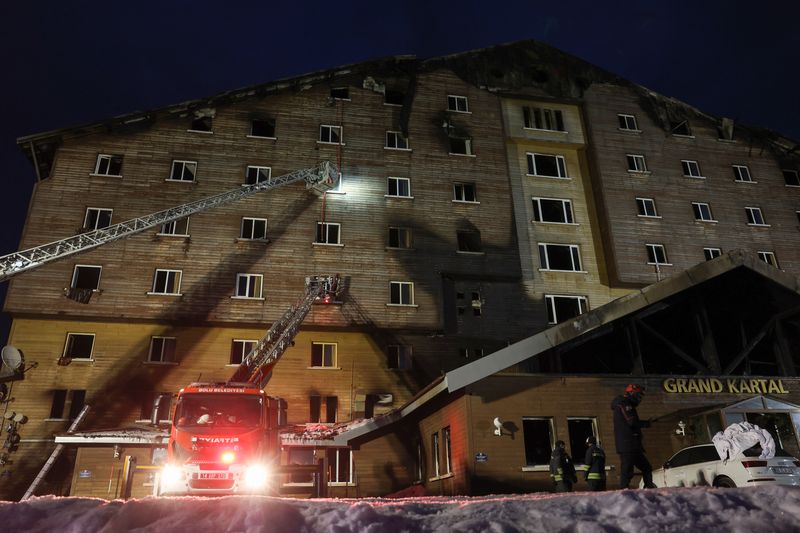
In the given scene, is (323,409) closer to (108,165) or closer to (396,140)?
(396,140)

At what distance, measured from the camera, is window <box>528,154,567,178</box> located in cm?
3812

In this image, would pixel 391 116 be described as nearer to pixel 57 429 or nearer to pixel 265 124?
pixel 265 124

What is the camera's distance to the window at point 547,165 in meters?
38.1

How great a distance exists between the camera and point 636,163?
126 ft

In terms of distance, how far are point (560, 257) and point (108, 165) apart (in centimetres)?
2696

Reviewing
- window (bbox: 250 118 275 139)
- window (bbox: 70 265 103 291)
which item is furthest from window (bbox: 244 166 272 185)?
window (bbox: 70 265 103 291)

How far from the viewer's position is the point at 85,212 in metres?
31.3

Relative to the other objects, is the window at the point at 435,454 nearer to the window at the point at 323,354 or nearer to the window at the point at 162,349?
the window at the point at 323,354

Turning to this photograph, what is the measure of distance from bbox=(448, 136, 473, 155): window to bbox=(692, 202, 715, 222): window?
15.1 m

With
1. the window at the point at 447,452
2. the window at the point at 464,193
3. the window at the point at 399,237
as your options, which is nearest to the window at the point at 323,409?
the window at the point at 399,237

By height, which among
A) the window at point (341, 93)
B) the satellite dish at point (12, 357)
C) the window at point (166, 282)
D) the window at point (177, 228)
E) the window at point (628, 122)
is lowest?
the satellite dish at point (12, 357)

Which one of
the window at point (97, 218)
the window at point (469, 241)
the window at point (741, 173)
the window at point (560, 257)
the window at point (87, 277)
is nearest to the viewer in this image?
the window at point (87, 277)

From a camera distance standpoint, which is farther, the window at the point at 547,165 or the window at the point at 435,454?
the window at the point at 547,165

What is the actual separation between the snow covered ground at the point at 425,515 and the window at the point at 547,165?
110 ft
